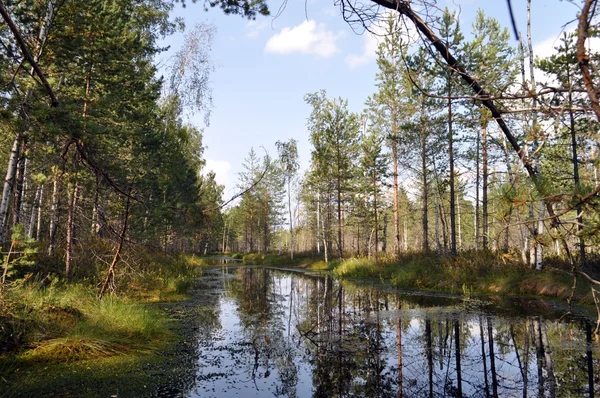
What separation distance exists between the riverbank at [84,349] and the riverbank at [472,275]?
29.1 ft

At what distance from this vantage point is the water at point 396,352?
4.69 m

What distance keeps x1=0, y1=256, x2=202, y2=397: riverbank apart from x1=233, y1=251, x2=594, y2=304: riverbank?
887cm

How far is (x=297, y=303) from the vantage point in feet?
38.9

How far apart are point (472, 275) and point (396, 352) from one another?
1029 cm

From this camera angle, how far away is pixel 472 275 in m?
14.9

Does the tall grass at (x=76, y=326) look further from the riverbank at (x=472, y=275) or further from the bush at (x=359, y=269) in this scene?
the bush at (x=359, y=269)

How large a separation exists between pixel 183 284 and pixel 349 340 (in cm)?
875

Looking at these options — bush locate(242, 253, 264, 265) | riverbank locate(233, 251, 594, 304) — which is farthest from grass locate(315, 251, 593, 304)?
bush locate(242, 253, 264, 265)

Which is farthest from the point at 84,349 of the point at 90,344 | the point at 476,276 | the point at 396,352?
the point at 476,276

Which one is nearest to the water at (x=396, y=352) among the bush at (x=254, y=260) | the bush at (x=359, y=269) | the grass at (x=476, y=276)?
the grass at (x=476, y=276)

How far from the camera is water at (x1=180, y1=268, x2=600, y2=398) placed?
469 cm

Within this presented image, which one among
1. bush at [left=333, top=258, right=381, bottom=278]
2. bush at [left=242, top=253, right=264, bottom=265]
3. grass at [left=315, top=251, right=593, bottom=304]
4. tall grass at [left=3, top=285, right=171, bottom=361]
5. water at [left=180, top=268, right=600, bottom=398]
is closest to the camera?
water at [left=180, top=268, right=600, bottom=398]

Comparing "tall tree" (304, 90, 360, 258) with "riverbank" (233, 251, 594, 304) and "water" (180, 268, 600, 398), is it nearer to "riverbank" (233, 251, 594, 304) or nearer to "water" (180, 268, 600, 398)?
"riverbank" (233, 251, 594, 304)

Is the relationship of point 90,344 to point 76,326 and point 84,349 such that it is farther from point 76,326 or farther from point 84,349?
point 76,326
